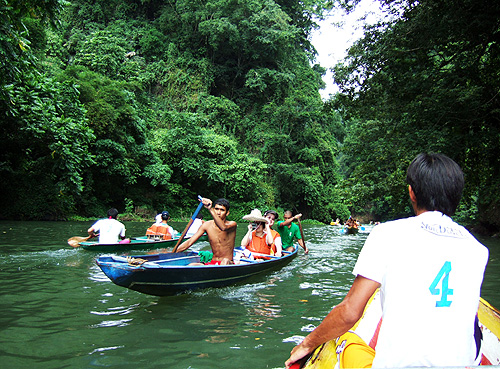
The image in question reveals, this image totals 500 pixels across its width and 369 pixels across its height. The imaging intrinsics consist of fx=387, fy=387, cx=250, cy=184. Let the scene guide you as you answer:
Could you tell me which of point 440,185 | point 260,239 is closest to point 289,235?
point 260,239

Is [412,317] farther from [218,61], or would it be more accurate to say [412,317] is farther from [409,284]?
[218,61]

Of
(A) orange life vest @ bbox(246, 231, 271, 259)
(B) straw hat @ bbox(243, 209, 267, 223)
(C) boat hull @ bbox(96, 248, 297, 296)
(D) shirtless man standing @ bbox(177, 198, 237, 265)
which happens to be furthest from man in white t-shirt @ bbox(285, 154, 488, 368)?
(A) orange life vest @ bbox(246, 231, 271, 259)

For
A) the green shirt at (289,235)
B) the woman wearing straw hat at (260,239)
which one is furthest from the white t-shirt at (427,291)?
the green shirt at (289,235)

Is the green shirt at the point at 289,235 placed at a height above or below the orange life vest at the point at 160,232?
above

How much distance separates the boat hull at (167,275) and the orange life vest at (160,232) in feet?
15.6

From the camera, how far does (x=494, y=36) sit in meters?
7.52

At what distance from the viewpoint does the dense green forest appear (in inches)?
336

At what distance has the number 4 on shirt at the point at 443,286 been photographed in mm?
1534

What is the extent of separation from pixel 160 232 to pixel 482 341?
978cm

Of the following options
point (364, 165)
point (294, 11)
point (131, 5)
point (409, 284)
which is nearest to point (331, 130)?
point (294, 11)

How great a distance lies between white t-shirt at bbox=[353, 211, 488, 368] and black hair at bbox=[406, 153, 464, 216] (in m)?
0.13

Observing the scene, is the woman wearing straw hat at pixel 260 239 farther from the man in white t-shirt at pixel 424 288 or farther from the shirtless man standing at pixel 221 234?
the man in white t-shirt at pixel 424 288

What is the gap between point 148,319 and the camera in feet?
14.9

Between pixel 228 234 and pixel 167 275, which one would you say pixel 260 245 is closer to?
pixel 228 234
